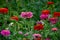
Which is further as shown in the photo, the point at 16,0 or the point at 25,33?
the point at 16,0

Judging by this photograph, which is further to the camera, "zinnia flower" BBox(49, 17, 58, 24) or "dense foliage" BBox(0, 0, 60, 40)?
"zinnia flower" BBox(49, 17, 58, 24)

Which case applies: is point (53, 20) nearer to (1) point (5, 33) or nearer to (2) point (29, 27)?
(2) point (29, 27)

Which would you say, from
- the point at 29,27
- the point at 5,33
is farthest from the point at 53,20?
the point at 5,33

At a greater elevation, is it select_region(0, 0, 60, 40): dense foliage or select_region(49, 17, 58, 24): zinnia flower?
select_region(49, 17, 58, 24): zinnia flower

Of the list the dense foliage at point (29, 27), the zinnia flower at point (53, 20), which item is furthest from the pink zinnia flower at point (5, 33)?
the zinnia flower at point (53, 20)

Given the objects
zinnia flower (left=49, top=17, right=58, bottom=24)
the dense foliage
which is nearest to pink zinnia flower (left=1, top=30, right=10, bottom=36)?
the dense foliage

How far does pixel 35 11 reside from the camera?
3785mm

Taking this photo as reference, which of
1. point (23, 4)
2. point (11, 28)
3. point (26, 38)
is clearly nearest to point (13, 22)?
point (11, 28)

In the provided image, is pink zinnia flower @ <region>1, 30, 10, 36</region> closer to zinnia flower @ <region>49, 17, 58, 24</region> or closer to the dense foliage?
the dense foliage

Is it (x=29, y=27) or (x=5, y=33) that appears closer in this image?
(x=5, y=33)

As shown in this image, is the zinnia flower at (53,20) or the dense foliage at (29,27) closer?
the dense foliage at (29,27)

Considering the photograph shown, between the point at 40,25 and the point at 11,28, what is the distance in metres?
0.34

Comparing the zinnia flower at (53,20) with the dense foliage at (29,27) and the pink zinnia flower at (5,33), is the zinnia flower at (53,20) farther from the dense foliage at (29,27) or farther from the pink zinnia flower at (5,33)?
the pink zinnia flower at (5,33)

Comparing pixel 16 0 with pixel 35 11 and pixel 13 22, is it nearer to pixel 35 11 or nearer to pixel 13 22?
pixel 35 11
